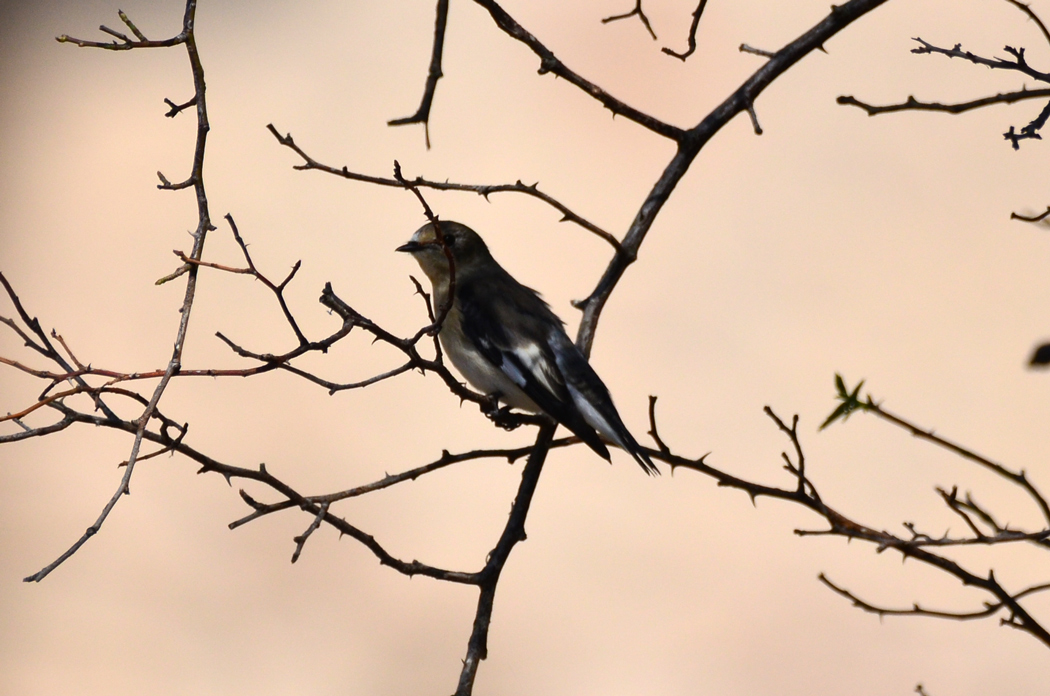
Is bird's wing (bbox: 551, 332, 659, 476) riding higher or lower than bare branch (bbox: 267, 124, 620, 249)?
higher

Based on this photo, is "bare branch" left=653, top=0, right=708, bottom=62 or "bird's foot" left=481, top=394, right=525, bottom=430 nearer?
"bare branch" left=653, top=0, right=708, bottom=62

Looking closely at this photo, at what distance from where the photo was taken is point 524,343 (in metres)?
5.18

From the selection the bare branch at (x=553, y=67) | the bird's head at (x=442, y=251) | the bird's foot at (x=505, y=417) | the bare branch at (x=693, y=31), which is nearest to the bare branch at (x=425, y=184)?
the bare branch at (x=553, y=67)

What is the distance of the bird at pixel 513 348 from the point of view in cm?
472

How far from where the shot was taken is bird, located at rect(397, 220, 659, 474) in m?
4.72

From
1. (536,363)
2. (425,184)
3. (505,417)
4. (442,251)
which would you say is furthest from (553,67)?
(442,251)

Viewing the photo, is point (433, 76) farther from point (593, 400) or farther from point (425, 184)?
point (593, 400)

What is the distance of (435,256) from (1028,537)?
Answer: 4.08m

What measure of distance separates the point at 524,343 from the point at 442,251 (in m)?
0.75

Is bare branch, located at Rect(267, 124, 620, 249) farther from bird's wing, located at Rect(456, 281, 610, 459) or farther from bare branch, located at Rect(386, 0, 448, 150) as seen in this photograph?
bird's wing, located at Rect(456, 281, 610, 459)

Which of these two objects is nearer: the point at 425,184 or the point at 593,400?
the point at 425,184

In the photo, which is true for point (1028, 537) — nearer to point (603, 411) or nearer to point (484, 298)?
point (603, 411)

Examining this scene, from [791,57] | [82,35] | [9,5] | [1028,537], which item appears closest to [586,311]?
[791,57]

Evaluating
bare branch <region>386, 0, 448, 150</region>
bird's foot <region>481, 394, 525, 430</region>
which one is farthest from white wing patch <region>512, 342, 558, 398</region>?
bare branch <region>386, 0, 448, 150</region>
